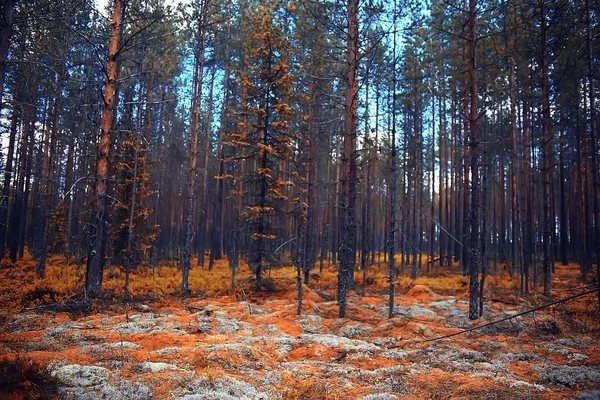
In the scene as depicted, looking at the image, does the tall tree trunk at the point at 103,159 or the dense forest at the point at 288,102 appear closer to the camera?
the tall tree trunk at the point at 103,159

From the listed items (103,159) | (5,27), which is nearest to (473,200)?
(103,159)

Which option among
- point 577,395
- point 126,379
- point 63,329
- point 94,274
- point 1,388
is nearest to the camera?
point 1,388

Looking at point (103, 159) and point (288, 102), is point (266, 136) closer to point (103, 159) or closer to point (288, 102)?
point (288, 102)

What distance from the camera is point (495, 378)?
616 centimetres

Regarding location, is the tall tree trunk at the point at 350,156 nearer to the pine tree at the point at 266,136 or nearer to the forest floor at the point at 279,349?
the forest floor at the point at 279,349

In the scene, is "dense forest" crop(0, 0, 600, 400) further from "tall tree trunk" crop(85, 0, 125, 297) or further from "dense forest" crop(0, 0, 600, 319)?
"dense forest" crop(0, 0, 600, 319)

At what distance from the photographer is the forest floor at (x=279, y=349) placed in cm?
534

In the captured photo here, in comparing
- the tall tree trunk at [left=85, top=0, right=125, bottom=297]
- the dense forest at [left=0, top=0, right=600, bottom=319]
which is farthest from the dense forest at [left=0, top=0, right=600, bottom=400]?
the dense forest at [left=0, top=0, right=600, bottom=319]

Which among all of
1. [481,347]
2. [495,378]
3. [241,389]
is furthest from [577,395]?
[241,389]

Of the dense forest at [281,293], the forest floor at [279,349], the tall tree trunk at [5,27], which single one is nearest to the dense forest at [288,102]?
the tall tree trunk at [5,27]

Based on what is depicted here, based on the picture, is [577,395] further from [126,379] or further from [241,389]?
[126,379]

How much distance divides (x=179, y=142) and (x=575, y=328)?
3700 centimetres

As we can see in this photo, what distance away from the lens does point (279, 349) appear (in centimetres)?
800

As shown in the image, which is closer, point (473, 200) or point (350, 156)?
point (473, 200)
